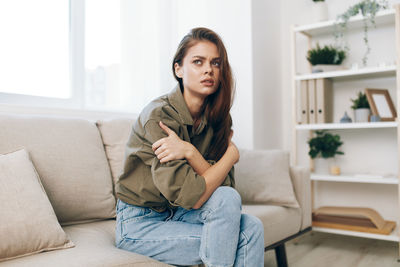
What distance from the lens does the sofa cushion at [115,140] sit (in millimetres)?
1770

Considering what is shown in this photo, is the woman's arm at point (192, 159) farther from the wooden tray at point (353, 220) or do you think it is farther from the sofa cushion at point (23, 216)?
the wooden tray at point (353, 220)

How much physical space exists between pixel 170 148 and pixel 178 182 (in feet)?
0.37

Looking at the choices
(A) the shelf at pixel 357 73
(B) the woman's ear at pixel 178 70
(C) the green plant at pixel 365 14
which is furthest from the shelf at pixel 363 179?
(B) the woman's ear at pixel 178 70

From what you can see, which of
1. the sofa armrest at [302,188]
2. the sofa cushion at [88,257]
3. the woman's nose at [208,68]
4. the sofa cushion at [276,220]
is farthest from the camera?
the sofa armrest at [302,188]

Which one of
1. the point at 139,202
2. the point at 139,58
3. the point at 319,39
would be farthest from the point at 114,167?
the point at 319,39

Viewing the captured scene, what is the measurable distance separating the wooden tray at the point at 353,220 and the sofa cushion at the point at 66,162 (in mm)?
1494

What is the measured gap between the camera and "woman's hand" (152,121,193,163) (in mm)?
1141

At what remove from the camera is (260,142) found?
8.92 feet

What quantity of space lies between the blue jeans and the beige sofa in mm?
62

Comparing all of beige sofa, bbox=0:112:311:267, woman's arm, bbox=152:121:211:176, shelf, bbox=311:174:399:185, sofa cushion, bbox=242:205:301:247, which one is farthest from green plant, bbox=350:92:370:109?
woman's arm, bbox=152:121:211:176

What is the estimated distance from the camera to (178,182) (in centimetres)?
111

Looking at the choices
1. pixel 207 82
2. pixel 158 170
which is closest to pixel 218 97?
pixel 207 82

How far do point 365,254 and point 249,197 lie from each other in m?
0.96

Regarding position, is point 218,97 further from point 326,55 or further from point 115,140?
point 326,55
